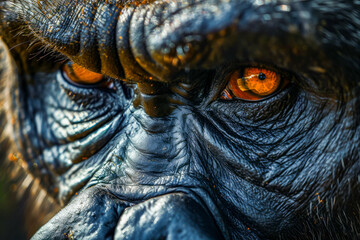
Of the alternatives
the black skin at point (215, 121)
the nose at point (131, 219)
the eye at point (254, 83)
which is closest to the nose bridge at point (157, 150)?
the black skin at point (215, 121)

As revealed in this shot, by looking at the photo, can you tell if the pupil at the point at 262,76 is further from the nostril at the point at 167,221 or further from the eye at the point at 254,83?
the nostril at the point at 167,221

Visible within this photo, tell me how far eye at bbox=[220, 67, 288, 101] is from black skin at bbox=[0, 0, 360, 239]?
21mm

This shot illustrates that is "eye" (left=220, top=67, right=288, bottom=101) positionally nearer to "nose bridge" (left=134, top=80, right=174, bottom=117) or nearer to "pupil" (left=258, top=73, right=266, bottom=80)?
"pupil" (left=258, top=73, right=266, bottom=80)

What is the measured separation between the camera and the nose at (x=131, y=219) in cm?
109

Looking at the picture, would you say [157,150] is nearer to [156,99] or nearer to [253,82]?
[156,99]

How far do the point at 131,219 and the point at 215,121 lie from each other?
16.7 inches

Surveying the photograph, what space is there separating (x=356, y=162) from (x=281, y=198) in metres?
0.25

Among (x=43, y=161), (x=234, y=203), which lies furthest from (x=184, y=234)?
(x=43, y=161)

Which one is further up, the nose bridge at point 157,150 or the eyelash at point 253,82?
the eyelash at point 253,82

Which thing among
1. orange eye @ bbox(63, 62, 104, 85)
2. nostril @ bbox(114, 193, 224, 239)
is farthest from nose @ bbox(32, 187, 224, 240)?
orange eye @ bbox(63, 62, 104, 85)

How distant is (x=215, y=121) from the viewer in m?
1.32

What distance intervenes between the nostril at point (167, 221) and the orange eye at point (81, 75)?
0.69 metres

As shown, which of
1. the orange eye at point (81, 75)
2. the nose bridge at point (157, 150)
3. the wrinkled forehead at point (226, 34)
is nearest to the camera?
the wrinkled forehead at point (226, 34)

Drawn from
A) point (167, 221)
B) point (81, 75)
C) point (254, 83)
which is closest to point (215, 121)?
point (254, 83)
